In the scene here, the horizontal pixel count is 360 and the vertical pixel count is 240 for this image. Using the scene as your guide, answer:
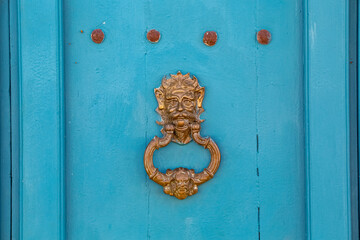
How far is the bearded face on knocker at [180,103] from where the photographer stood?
44.9 inches

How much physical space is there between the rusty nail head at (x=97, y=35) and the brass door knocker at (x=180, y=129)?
23 cm

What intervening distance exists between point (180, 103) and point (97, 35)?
33 cm

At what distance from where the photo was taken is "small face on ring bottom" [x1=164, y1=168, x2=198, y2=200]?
3.75 feet

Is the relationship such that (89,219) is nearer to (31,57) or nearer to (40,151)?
(40,151)

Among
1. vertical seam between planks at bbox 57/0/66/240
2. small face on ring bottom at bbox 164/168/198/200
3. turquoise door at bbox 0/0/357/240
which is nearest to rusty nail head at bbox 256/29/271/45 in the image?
turquoise door at bbox 0/0/357/240

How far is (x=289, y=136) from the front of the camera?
1189 millimetres

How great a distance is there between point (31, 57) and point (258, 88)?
26.9 inches

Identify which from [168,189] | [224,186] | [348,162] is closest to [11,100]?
[168,189]

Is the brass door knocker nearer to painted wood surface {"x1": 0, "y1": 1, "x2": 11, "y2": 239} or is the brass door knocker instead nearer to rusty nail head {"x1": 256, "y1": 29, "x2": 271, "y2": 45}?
rusty nail head {"x1": 256, "y1": 29, "x2": 271, "y2": 45}

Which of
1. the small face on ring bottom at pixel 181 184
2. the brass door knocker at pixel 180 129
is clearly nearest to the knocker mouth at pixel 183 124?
the brass door knocker at pixel 180 129

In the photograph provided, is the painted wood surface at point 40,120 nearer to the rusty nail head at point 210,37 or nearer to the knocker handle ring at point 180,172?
the knocker handle ring at point 180,172

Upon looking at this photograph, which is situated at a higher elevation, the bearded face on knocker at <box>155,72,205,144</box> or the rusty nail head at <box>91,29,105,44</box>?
the rusty nail head at <box>91,29,105,44</box>

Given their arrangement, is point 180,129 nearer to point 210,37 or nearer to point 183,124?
point 183,124

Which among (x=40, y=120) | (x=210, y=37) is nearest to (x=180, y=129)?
(x=210, y=37)
